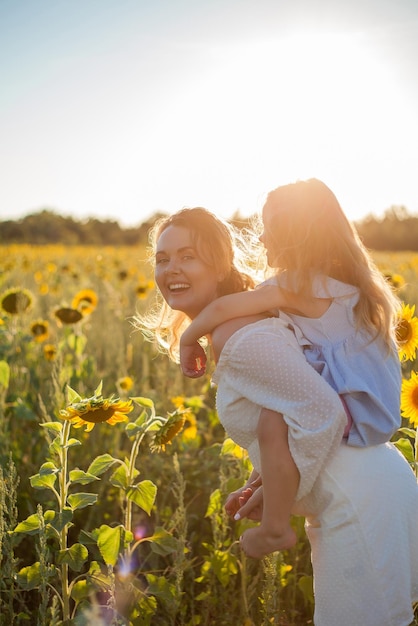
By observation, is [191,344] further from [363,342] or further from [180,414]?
[363,342]

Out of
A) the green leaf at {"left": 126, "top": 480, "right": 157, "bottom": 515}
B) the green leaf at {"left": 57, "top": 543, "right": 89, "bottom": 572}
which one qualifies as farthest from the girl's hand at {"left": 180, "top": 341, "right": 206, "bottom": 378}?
the green leaf at {"left": 57, "top": 543, "right": 89, "bottom": 572}

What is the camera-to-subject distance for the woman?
1.48 meters

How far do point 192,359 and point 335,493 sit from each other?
521mm

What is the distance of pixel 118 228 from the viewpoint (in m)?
29.0

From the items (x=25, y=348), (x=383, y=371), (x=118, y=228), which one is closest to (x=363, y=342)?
(x=383, y=371)

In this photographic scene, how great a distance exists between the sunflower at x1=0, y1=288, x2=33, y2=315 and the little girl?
2.71 m

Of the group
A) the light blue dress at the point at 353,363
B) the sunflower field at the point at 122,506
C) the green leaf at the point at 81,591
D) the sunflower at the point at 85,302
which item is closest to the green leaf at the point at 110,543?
the sunflower field at the point at 122,506

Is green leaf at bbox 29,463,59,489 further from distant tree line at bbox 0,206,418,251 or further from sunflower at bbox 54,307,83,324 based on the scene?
distant tree line at bbox 0,206,418,251

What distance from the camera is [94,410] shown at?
1.76m

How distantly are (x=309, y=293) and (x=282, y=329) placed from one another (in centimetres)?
12

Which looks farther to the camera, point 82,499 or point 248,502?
point 82,499

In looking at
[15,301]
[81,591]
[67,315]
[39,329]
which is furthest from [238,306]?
[39,329]

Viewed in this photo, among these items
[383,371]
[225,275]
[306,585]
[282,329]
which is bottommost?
[306,585]

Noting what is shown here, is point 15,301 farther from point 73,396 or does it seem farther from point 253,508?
point 253,508
